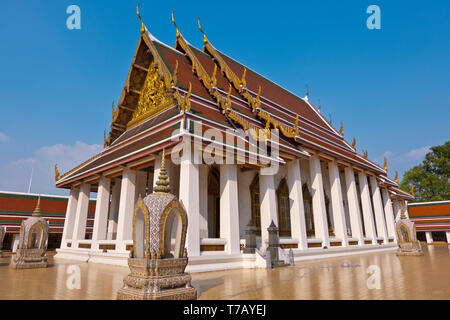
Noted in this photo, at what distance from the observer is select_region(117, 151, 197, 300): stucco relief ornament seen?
3.74 meters

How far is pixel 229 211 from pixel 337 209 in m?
6.60

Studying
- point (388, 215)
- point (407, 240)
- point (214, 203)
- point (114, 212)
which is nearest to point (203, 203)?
point (214, 203)

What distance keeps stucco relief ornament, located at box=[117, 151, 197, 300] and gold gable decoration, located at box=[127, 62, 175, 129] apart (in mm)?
6406

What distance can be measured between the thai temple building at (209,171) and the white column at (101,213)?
0.12 feet

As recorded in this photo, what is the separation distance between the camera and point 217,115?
1061 cm

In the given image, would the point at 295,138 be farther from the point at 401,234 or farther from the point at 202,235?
the point at 401,234

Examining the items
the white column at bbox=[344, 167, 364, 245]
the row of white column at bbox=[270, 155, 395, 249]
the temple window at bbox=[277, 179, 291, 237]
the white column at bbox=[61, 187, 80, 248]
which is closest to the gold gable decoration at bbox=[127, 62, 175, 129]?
the white column at bbox=[61, 187, 80, 248]

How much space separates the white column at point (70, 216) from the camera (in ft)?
40.9

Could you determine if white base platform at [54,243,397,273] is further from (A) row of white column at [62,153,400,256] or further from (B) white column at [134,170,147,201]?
(B) white column at [134,170,147,201]

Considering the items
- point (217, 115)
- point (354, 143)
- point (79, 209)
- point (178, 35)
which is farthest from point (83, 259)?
point (354, 143)

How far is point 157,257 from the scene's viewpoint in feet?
12.8

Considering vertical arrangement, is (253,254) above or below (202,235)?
below

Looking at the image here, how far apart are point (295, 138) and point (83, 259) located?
29.6 ft

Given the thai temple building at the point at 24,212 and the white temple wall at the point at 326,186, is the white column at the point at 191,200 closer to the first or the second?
the white temple wall at the point at 326,186
